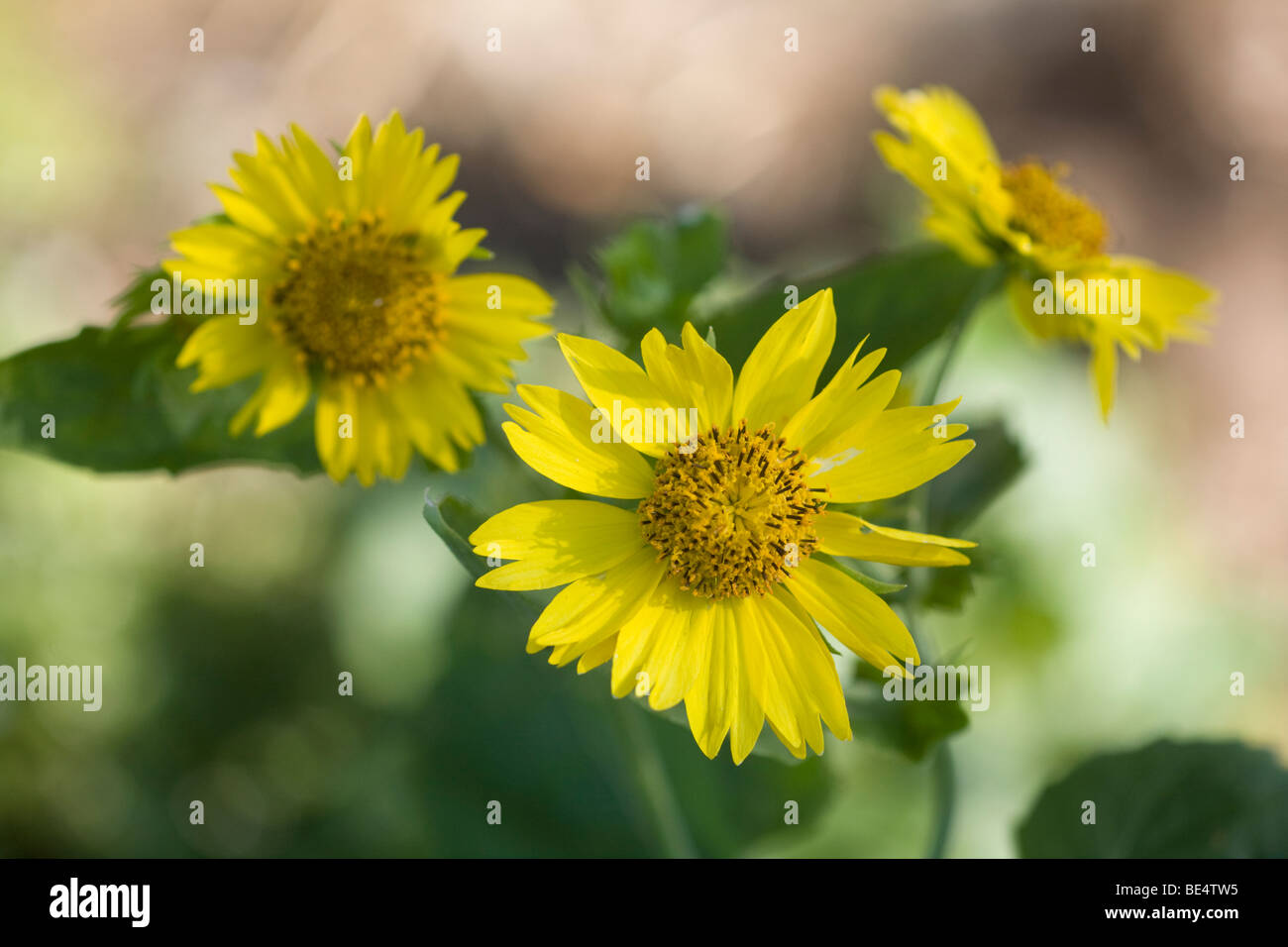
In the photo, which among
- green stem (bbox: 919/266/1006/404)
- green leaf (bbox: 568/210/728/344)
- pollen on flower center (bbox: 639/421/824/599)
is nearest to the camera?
pollen on flower center (bbox: 639/421/824/599)

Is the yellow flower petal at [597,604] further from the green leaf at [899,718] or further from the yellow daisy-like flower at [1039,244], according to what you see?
the yellow daisy-like flower at [1039,244]

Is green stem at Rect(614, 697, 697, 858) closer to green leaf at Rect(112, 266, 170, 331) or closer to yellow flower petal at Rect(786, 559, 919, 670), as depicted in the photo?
yellow flower petal at Rect(786, 559, 919, 670)

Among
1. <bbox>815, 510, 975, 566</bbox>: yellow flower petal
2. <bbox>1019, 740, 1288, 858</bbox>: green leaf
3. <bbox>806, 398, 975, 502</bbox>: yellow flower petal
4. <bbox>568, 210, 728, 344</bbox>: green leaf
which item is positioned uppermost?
<bbox>568, 210, 728, 344</bbox>: green leaf

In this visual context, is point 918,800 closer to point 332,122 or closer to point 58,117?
point 332,122

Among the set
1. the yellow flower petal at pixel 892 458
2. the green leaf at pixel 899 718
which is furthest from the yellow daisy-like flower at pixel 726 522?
the green leaf at pixel 899 718

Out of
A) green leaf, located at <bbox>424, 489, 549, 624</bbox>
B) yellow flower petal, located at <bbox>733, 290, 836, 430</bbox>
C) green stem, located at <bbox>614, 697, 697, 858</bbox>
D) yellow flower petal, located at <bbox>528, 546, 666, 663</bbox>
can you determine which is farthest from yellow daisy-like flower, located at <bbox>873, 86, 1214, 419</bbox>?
green stem, located at <bbox>614, 697, 697, 858</bbox>

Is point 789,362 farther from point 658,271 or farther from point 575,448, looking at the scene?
point 658,271

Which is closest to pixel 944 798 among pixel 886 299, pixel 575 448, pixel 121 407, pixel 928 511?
pixel 928 511
